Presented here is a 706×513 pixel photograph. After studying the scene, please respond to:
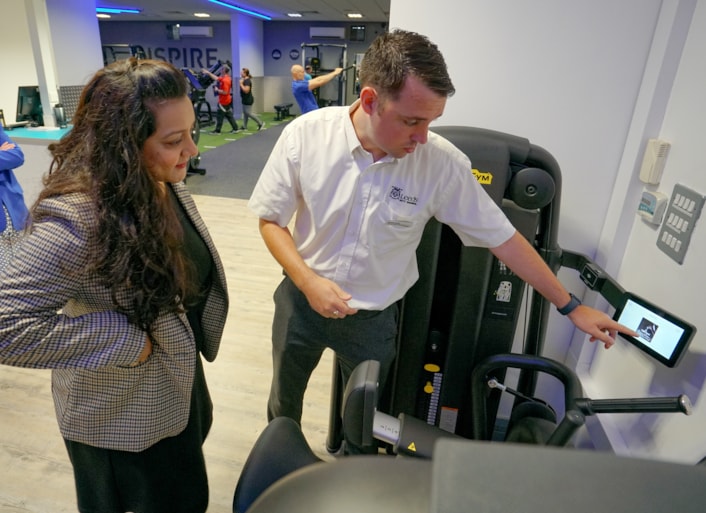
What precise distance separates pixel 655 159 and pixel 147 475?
174 cm

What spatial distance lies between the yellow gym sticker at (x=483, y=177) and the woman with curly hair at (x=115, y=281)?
0.87 meters

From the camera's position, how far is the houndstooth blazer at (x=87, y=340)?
0.89 metres

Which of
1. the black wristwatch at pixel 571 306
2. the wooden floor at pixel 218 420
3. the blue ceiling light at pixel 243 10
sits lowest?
the wooden floor at pixel 218 420

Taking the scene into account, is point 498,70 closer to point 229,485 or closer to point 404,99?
point 404,99

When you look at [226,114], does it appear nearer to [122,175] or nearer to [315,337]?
[315,337]

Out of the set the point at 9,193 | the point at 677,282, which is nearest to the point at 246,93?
the point at 9,193

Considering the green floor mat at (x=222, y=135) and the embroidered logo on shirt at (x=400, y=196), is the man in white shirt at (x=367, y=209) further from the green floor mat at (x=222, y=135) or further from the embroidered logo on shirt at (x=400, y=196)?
the green floor mat at (x=222, y=135)

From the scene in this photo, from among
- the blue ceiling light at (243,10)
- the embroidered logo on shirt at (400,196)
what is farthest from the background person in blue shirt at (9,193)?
the blue ceiling light at (243,10)

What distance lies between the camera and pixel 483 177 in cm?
147

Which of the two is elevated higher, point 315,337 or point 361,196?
point 361,196

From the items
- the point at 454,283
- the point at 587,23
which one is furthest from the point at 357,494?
the point at 587,23

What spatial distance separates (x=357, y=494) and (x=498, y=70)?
1.53 metres

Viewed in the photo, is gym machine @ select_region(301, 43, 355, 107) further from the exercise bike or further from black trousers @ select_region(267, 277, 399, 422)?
the exercise bike

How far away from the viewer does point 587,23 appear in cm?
151
